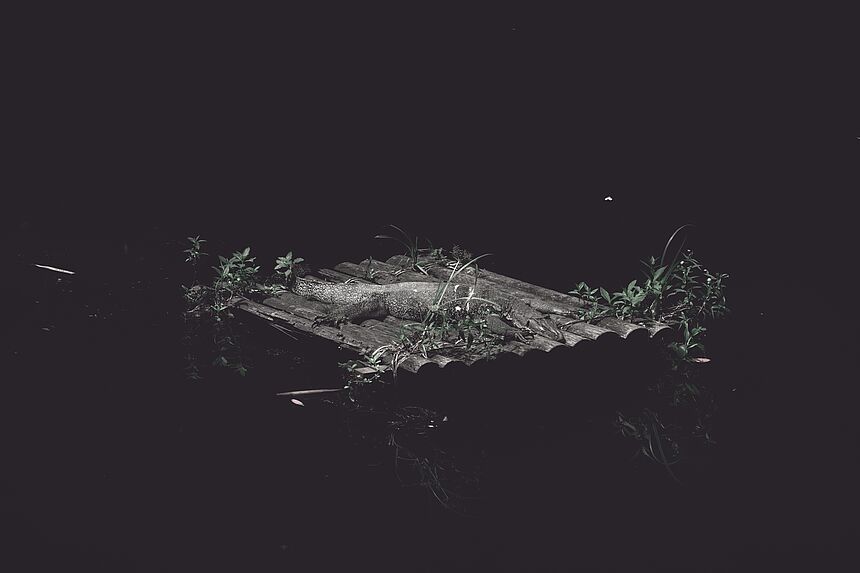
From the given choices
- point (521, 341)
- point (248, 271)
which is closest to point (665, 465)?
point (521, 341)

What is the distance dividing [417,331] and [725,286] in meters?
2.20

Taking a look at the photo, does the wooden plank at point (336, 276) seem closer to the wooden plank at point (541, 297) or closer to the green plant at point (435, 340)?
the wooden plank at point (541, 297)

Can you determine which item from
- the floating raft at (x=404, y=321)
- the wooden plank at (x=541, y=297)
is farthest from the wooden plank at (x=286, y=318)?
the wooden plank at (x=541, y=297)

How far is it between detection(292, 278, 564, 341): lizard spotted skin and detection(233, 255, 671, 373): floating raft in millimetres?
91

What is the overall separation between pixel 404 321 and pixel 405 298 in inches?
8.1

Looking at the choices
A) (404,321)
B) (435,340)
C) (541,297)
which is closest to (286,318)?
(404,321)

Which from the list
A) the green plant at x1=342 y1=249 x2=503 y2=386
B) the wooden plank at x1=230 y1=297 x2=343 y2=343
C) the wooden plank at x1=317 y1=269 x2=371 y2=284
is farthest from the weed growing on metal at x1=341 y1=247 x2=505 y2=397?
the wooden plank at x1=317 y1=269 x2=371 y2=284

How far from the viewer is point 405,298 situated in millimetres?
10844

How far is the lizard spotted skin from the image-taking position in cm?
1043

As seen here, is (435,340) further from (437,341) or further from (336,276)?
(336,276)

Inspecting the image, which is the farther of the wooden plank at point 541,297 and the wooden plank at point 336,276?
the wooden plank at point 336,276

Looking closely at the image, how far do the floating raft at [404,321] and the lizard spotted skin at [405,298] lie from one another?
91mm

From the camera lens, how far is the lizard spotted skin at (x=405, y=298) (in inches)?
411

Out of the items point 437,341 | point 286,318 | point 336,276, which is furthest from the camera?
point 336,276
